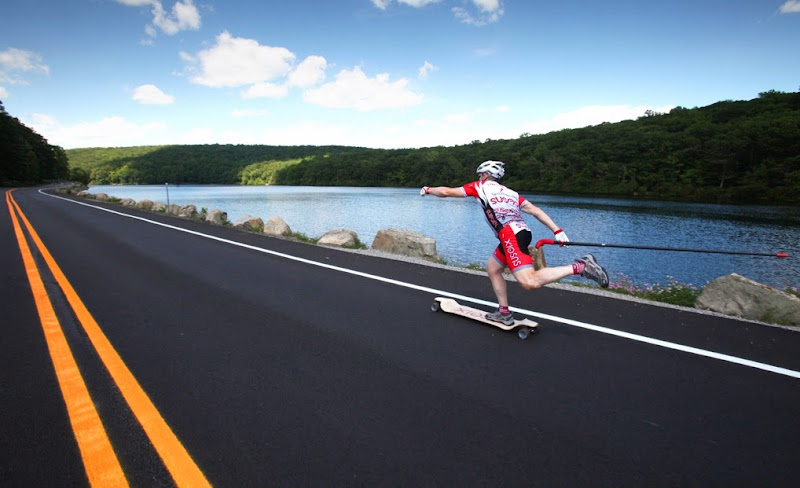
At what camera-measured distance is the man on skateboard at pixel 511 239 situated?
437 centimetres

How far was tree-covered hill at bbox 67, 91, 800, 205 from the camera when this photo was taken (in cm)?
6244

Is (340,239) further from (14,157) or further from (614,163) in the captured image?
(14,157)

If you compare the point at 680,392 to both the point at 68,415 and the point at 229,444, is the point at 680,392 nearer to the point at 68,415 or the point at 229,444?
the point at 229,444

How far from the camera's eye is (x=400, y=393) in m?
3.19

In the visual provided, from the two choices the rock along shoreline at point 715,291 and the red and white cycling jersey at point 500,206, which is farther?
the rock along shoreline at point 715,291

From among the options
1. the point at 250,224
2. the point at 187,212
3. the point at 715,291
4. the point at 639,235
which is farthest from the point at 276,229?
the point at 639,235

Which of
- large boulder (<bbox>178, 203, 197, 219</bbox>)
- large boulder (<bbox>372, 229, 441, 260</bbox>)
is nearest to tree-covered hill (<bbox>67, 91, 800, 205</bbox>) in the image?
large boulder (<bbox>372, 229, 441, 260</bbox>)

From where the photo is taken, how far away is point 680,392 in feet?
10.8

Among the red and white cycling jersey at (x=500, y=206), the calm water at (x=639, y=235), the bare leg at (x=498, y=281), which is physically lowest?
the calm water at (x=639, y=235)

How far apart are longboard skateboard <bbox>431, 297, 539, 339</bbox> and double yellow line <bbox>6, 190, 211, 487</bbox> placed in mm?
3280

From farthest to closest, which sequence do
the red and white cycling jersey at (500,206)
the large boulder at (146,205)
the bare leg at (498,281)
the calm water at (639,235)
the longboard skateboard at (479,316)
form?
the large boulder at (146,205) < the calm water at (639,235) < the bare leg at (498,281) < the red and white cycling jersey at (500,206) < the longboard skateboard at (479,316)

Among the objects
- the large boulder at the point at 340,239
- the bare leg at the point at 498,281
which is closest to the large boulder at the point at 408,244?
the large boulder at the point at 340,239

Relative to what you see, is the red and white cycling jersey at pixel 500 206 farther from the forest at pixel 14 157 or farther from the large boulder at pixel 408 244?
the forest at pixel 14 157

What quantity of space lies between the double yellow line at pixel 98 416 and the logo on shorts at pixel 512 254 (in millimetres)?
3465
